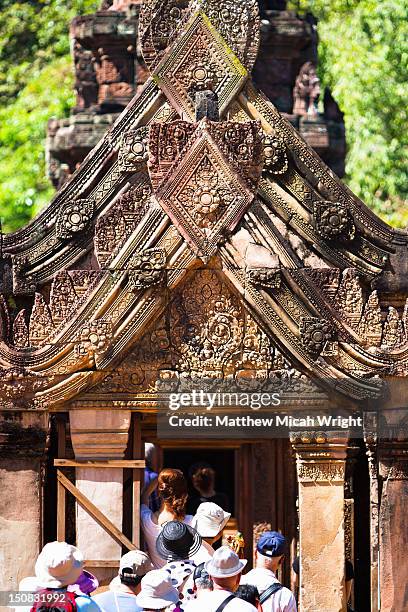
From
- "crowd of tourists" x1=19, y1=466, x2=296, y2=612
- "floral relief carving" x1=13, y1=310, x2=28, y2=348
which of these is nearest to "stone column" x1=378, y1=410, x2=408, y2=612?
"crowd of tourists" x1=19, y1=466, x2=296, y2=612

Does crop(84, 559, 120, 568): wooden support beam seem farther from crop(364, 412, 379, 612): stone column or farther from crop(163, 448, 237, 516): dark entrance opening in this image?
crop(163, 448, 237, 516): dark entrance opening

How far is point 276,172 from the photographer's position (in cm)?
1495

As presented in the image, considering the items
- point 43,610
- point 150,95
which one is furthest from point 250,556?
point 43,610

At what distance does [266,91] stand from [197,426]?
6820 millimetres

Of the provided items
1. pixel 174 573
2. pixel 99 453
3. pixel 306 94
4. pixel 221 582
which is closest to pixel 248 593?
pixel 221 582

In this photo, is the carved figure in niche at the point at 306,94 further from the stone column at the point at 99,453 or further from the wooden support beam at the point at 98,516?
the wooden support beam at the point at 98,516

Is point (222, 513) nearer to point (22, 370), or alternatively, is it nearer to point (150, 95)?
point (22, 370)

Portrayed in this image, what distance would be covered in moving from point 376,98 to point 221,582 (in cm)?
2075

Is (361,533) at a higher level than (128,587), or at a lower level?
higher

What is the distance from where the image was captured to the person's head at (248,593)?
37.1ft

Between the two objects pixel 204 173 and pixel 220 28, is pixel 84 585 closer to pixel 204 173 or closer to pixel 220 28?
pixel 204 173

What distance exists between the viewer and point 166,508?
1395cm

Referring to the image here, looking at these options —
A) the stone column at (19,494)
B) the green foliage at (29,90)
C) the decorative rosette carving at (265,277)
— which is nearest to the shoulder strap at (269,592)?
the stone column at (19,494)

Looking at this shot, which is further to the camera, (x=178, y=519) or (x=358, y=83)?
(x=358, y=83)
